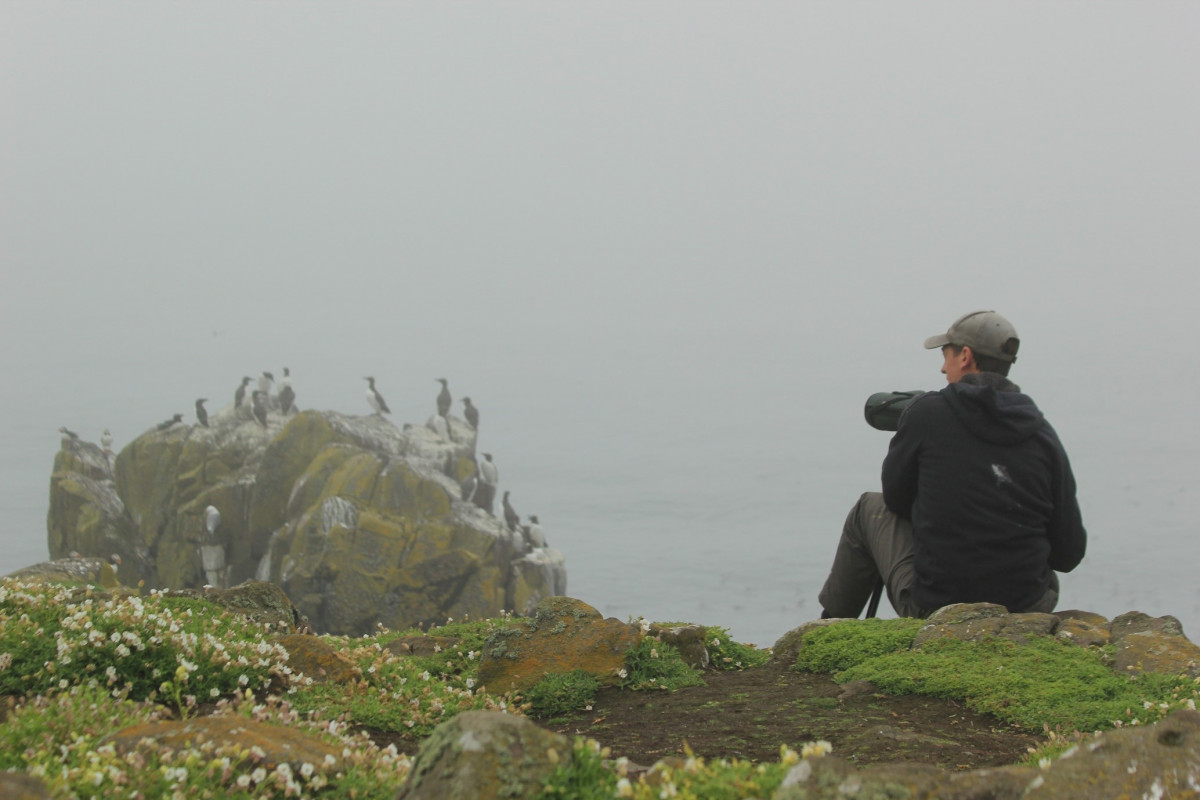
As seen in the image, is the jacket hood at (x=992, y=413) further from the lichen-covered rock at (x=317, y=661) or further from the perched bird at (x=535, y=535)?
the perched bird at (x=535, y=535)

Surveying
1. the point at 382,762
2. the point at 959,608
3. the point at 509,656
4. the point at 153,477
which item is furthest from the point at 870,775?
Answer: the point at 153,477

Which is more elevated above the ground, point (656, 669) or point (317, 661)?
point (317, 661)

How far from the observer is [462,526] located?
62.1 meters

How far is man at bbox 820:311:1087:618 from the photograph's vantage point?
782cm

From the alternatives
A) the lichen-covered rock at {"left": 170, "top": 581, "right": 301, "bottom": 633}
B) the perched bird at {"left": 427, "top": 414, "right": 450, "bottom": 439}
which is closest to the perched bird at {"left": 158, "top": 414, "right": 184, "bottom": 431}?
the perched bird at {"left": 427, "top": 414, "right": 450, "bottom": 439}

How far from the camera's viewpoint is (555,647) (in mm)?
7395

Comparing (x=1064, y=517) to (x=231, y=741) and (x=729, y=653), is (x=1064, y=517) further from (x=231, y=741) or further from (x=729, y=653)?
(x=231, y=741)

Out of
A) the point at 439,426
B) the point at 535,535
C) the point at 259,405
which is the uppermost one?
the point at 259,405

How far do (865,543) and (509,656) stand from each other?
3024 millimetres

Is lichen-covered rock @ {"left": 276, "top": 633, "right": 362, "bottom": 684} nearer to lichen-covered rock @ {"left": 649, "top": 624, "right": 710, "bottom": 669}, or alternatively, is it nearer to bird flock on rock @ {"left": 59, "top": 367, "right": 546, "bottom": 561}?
lichen-covered rock @ {"left": 649, "top": 624, "right": 710, "bottom": 669}

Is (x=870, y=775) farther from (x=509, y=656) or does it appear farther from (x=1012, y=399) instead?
(x=1012, y=399)

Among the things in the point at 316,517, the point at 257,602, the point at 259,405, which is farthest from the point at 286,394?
the point at 257,602

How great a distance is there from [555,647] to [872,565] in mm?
2842

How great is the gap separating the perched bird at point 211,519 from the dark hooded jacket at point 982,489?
63.7 metres
